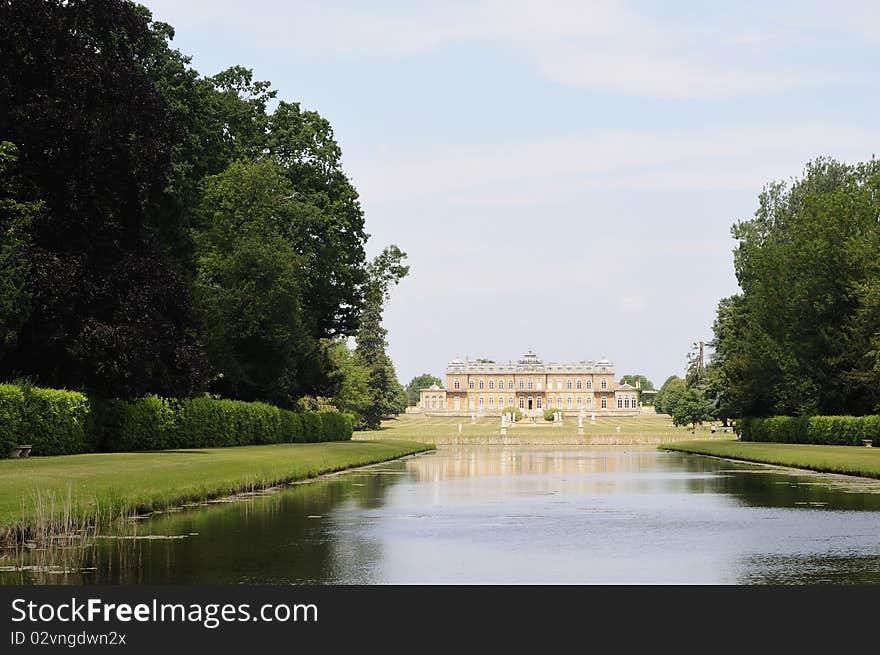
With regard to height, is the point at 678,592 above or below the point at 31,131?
below

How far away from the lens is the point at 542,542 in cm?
1861

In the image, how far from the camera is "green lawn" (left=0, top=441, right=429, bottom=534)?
2028 cm

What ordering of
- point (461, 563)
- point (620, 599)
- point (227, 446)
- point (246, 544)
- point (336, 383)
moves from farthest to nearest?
point (336, 383)
point (227, 446)
point (246, 544)
point (461, 563)
point (620, 599)

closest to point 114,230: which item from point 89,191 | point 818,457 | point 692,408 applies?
point 89,191

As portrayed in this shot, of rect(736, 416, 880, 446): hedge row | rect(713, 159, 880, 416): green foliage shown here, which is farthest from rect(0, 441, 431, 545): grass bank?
rect(713, 159, 880, 416): green foliage

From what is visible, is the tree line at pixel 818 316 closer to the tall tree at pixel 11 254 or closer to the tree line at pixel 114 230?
the tree line at pixel 114 230

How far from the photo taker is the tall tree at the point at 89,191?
115 ft

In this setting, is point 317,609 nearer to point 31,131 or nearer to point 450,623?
point 450,623

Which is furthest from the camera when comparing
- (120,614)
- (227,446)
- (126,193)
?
(227,446)

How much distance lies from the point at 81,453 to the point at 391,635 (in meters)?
27.3

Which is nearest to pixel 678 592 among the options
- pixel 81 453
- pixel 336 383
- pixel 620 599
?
pixel 620 599

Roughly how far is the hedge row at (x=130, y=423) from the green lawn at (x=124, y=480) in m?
1.26

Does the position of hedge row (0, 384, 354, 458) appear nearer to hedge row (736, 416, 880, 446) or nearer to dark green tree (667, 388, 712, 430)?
hedge row (736, 416, 880, 446)

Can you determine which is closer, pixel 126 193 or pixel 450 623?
pixel 450 623
